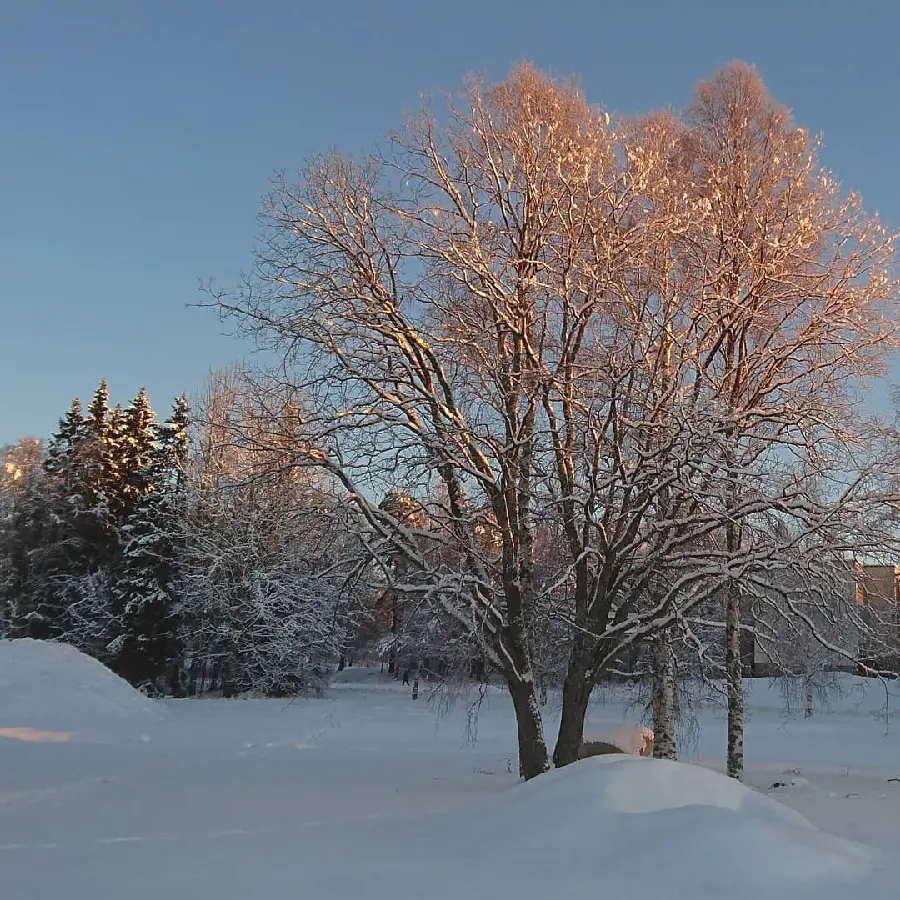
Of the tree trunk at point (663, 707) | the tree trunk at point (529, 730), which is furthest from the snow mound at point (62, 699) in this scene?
the tree trunk at point (663, 707)

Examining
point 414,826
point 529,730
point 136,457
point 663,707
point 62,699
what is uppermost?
point 136,457

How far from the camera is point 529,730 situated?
1135 centimetres

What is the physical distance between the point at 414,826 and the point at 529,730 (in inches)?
124

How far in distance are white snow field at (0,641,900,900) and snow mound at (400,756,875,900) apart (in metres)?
0.02

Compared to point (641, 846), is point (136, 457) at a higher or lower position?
higher

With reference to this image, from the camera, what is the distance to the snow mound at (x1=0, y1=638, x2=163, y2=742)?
60.8 feet

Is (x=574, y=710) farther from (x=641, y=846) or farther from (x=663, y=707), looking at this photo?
(x=641, y=846)

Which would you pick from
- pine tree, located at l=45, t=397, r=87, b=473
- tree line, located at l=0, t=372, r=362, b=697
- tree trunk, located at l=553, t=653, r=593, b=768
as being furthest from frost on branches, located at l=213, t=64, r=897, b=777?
pine tree, located at l=45, t=397, r=87, b=473

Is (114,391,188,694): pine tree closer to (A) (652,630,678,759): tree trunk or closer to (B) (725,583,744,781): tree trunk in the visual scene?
(A) (652,630,678,759): tree trunk

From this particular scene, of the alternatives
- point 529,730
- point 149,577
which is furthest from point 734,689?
point 149,577

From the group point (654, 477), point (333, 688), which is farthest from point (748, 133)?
point (333, 688)

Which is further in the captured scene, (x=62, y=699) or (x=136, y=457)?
(x=136, y=457)

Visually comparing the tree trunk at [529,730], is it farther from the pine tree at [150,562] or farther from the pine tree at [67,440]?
the pine tree at [67,440]

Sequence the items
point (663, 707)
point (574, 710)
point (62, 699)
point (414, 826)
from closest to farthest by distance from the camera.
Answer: point (414, 826) → point (574, 710) → point (663, 707) → point (62, 699)
